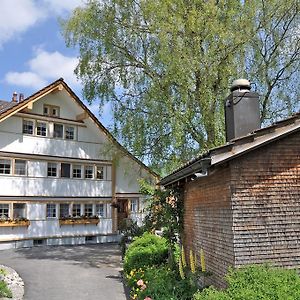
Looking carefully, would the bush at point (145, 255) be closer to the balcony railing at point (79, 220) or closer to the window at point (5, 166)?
the balcony railing at point (79, 220)

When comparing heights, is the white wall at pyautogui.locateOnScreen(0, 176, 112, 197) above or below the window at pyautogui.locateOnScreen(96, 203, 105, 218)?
above

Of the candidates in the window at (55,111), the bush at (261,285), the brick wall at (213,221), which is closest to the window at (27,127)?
the window at (55,111)

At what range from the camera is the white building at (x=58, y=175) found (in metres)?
22.6

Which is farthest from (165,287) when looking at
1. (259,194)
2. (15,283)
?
(15,283)

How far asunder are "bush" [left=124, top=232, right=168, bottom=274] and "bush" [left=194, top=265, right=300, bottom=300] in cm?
681

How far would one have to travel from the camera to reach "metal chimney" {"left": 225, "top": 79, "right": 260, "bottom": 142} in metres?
8.96

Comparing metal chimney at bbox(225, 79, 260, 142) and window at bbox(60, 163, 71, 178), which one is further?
window at bbox(60, 163, 71, 178)

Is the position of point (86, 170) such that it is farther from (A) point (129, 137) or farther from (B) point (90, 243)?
(A) point (129, 137)

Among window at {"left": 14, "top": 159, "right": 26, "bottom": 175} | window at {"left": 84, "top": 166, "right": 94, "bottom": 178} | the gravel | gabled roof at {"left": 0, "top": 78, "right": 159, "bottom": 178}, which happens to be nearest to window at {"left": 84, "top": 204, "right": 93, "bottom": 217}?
window at {"left": 84, "top": 166, "right": 94, "bottom": 178}

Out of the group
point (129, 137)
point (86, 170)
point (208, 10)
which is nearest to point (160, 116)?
point (129, 137)

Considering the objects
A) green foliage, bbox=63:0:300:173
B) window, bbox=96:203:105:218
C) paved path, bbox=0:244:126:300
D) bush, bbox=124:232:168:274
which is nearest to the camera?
paved path, bbox=0:244:126:300

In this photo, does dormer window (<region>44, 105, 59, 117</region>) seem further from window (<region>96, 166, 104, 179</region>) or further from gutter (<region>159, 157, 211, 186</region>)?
gutter (<region>159, 157, 211, 186</region>)

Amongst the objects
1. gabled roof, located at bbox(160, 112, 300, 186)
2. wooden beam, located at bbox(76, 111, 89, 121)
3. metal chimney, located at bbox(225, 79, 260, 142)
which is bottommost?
gabled roof, located at bbox(160, 112, 300, 186)

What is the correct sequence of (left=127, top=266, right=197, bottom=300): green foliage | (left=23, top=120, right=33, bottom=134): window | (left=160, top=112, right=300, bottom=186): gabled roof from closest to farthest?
(left=160, top=112, right=300, bottom=186): gabled roof → (left=127, top=266, right=197, bottom=300): green foliage → (left=23, top=120, right=33, bottom=134): window
